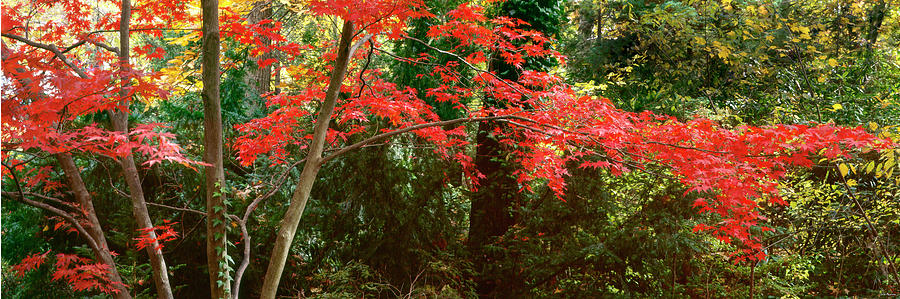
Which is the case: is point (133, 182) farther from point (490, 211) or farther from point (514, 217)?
point (514, 217)

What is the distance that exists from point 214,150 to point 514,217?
116 inches

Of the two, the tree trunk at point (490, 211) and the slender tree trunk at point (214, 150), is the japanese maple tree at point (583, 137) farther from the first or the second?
the tree trunk at point (490, 211)

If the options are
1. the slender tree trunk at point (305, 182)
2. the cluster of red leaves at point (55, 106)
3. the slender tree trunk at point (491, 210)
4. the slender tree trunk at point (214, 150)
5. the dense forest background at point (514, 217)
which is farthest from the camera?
the slender tree trunk at point (491, 210)

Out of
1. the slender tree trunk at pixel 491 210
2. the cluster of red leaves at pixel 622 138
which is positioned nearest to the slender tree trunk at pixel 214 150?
the cluster of red leaves at pixel 622 138

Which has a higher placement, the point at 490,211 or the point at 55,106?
the point at 55,106

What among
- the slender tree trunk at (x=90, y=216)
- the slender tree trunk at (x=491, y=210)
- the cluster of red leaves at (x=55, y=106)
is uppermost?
the cluster of red leaves at (x=55, y=106)

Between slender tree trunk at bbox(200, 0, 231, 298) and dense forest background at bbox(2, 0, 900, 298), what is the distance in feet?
3.31

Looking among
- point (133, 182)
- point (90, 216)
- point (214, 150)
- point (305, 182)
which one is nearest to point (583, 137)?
point (305, 182)

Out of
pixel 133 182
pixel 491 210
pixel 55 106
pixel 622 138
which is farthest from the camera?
pixel 491 210

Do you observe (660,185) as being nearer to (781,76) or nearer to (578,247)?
(578,247)

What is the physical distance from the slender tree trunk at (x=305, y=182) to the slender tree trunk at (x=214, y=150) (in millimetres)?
302

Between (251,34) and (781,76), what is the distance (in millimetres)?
5464

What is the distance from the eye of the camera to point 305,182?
3.08 m

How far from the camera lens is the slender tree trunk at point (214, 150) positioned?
2.77 metres
